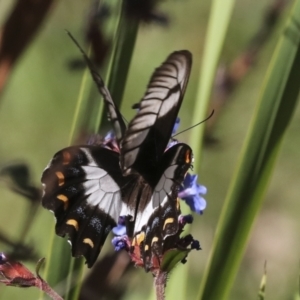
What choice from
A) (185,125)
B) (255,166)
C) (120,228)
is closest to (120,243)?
(120,228)

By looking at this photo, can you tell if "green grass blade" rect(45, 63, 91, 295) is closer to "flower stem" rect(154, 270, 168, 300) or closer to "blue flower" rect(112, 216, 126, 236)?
"blue flower" rect(112, 216, 126, 236)

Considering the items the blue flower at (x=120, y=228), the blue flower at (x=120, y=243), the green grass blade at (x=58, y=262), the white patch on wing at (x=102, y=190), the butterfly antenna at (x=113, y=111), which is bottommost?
the green grass blade at (x=58, y=262)

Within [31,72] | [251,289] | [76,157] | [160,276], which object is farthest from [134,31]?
[31,72]

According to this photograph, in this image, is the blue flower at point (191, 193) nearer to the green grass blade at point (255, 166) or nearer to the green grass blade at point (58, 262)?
the green grass blade at point (255, 166)

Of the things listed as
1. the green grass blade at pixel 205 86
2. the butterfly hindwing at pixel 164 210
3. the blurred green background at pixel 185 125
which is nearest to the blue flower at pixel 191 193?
the butterfly hindwing at pixel 164 210

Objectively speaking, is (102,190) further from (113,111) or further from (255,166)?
(255,166)

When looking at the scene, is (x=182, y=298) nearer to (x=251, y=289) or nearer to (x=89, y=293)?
(x=89, y=293)

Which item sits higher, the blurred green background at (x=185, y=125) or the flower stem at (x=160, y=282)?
the blurred green background at (x=185, y=125)

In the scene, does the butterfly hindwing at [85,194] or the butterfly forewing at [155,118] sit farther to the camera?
the butterfly hindwing at [85,194]
